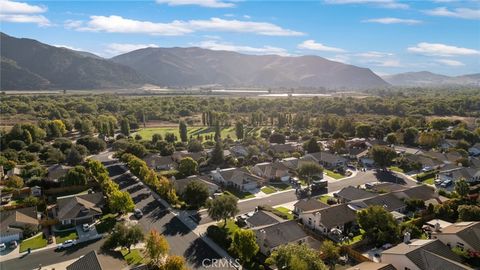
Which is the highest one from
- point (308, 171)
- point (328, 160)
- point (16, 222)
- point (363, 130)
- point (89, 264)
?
point (363, 130)

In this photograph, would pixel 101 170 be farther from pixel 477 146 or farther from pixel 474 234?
pixel 477 146

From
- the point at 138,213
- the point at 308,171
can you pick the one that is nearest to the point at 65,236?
the point at 138,213

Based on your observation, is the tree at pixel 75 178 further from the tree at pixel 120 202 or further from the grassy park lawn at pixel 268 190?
the grassy park lawn at pixel 268 190

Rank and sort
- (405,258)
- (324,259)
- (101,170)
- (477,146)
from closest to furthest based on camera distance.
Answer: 1. (405,258)
2. (324,259)
3. (101,170)
4. (477,146)

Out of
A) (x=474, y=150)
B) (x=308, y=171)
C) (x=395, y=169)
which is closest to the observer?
(x=308, y=171)

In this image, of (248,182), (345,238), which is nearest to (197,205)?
(248,182)

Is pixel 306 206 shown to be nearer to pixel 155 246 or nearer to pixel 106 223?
pixel 155 246
